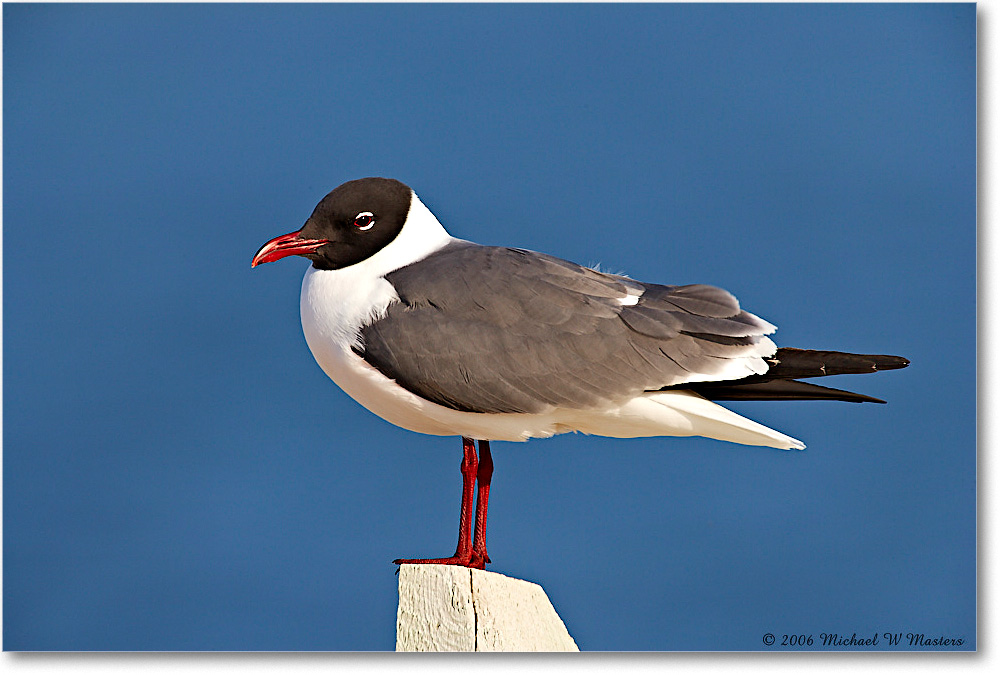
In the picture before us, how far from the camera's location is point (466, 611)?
3217mm

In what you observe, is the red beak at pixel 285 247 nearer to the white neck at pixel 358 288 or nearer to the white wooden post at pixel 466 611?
the white neck at pixel 358 288

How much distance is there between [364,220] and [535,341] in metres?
0.70

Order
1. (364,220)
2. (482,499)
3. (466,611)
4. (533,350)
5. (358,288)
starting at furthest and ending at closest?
(482,499) → (364,220) → (358,288) → (533,350) → (466,611)

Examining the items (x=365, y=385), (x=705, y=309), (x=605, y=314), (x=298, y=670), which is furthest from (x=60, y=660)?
(x=705, y=309)

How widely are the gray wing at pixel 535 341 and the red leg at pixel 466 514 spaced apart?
1.25ft

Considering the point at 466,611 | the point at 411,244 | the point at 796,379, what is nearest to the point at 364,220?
the point at 411,244

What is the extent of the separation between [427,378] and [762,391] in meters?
1.01

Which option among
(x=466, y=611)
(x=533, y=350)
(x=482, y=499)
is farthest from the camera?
(x=482, y=499)

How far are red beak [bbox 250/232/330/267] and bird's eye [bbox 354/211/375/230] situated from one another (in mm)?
113

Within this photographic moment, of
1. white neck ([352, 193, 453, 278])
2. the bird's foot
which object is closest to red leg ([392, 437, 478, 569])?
the bird's foot

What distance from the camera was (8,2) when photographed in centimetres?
436

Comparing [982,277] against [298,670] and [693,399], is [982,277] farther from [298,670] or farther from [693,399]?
[298,670]

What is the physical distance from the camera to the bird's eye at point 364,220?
11.6ft

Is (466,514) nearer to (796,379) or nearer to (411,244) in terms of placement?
(411,244)
